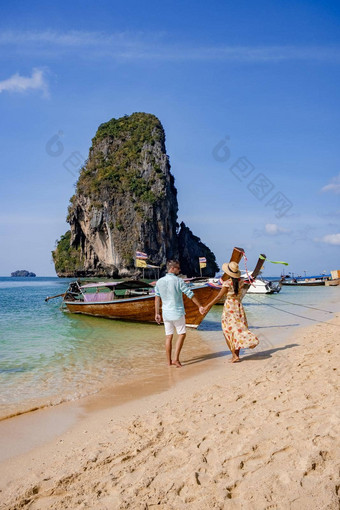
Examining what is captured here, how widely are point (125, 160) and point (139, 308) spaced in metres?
61.0

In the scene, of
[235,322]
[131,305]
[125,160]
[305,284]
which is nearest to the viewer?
[235,322]

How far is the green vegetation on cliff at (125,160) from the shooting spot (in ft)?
218

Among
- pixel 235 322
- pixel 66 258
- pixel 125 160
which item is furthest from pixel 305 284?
pixel 66 258

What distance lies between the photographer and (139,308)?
12461mm

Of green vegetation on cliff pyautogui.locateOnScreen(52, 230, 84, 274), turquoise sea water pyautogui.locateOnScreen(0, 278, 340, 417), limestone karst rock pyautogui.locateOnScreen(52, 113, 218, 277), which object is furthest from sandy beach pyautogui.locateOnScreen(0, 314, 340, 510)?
green vegetation on cliff pyautogui.locateOnScreen(52, 230, 84, 274)

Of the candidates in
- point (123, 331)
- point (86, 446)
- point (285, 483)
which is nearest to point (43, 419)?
point (86, 446)

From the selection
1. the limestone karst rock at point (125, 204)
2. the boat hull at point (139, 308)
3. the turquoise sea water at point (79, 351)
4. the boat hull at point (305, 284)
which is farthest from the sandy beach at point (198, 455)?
the limestone karst rock at point (125, 204)

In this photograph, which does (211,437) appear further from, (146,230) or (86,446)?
(146,230)

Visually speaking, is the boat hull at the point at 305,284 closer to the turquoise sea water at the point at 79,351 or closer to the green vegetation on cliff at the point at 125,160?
the green vegetation on cliff at the point at 125,160

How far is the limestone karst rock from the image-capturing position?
6438 cm

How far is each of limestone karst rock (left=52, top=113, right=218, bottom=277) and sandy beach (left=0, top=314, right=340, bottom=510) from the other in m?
58.7

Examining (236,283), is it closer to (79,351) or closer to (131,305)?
(79,351)

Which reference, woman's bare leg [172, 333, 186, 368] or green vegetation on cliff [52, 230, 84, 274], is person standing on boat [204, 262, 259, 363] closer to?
woman's bare leg [172, 333, 186, 368]

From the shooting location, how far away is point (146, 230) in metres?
64.1
